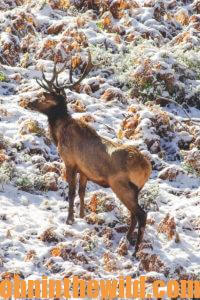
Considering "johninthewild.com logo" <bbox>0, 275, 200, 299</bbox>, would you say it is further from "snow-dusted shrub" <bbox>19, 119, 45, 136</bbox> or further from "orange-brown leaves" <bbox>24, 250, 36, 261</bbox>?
"snow-dusted shrub" <bbox>19, 119, 45, 136</bbox>

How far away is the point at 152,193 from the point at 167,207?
39cm

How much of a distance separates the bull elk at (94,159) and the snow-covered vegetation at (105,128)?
543mm

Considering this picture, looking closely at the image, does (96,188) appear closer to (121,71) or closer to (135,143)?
(135,143)

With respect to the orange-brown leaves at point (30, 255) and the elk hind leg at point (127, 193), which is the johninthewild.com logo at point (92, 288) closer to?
the orange-brown leaves at point (30, 255)

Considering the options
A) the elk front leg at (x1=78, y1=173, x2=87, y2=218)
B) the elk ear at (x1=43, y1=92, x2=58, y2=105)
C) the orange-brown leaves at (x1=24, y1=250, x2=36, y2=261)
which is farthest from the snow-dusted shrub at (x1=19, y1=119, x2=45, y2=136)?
the orange-brown leaves at (x1=24, y1=250, x2=36, y2=261)

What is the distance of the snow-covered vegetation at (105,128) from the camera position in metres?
7.97

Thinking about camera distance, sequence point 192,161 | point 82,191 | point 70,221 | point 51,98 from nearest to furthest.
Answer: point 70,221 < point 82,191 < point 51,98 < point 192,161

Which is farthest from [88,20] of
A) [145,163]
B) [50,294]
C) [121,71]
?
[50,294]

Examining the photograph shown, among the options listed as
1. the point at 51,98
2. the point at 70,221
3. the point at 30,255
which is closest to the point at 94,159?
the point at 70,221

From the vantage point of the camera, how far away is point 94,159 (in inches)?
342

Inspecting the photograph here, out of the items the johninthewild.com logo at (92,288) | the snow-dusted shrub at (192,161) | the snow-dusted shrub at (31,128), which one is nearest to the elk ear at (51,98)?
the snow-dusted shrub at (31,128)

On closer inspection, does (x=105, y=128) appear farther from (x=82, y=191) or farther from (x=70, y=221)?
(x=70, y=221)

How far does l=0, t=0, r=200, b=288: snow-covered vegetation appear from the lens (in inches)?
314

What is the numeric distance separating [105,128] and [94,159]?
3591mm
